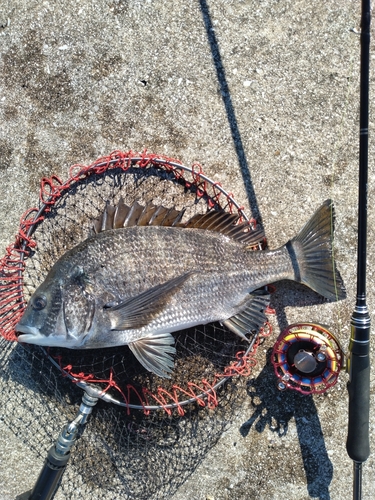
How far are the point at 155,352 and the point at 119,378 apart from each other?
1.37ft

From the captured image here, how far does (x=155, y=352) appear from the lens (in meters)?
2.33

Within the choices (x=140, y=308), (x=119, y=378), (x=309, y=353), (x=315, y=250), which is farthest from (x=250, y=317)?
(x=119, y=378)

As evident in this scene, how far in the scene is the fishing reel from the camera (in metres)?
2.46

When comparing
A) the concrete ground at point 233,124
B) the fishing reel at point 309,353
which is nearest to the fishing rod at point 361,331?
the fishing reel at point 309,353

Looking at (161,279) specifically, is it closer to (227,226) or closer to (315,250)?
(227,226)

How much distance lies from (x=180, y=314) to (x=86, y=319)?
44 centimetres

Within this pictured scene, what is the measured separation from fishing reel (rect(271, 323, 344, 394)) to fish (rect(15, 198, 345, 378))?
0.19m

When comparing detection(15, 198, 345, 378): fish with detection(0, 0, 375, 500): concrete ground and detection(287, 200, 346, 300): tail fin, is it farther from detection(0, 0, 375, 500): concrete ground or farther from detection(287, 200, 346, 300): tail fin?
detection(0, 0, 375, 500): concrete ground

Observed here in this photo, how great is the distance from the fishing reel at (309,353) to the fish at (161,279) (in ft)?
0.62

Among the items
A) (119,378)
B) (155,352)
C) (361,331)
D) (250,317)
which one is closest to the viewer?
(361,331)

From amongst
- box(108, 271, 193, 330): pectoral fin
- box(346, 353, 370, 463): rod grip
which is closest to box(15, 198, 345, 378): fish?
box(108, 271, 193, 330): pectoral fin

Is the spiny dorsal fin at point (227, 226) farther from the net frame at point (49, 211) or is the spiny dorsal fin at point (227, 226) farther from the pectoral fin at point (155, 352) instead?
the pectoral fin at point (155, 352)

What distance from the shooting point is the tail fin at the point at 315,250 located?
2.42m

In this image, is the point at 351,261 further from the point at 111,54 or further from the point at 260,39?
the point at 111,54
